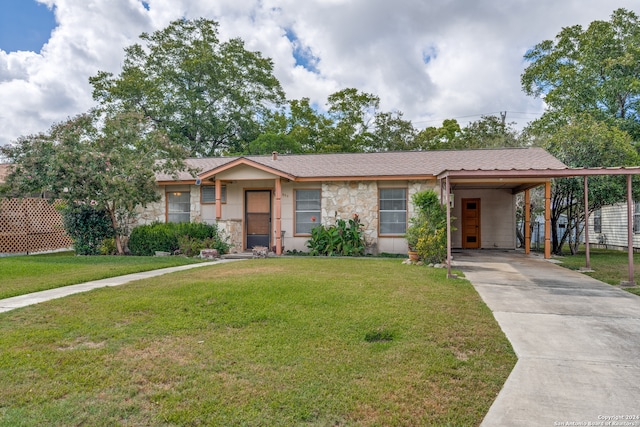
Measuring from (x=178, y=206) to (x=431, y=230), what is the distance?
8857mm

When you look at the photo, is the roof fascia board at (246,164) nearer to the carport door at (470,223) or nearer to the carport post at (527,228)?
the carport door at (470,223)

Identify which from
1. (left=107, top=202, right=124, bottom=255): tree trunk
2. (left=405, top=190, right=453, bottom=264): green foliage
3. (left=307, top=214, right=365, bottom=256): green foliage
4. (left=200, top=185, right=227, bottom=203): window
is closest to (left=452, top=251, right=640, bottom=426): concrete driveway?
(left=405, top=190, right=453, bottom=264): green foliage

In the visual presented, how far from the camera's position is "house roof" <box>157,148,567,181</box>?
1233cm

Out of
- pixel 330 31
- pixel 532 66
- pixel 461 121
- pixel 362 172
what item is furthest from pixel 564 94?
pixel 362 172

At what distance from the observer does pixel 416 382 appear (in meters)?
3.12

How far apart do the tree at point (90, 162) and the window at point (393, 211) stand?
22.1 feet

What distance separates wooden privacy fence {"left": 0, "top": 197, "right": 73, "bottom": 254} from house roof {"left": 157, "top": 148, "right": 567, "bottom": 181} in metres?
4.40

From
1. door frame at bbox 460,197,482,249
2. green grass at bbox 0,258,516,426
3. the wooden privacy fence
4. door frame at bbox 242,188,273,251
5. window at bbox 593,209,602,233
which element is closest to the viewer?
green grass at bbox 0,258,516,426

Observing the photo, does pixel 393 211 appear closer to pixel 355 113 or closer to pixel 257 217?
pixel 257 217

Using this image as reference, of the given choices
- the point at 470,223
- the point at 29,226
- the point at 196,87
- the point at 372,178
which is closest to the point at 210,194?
the point at 372,178

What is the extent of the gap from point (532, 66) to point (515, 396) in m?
26.3

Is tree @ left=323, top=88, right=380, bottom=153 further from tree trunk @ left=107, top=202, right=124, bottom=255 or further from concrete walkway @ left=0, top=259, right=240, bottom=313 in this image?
concrete walkway @ left=0, top=259, right=240, bottom=313

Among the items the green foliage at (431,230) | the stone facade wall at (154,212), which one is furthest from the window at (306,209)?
the stone facade wall at (154,212)

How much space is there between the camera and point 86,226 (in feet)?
41.2
